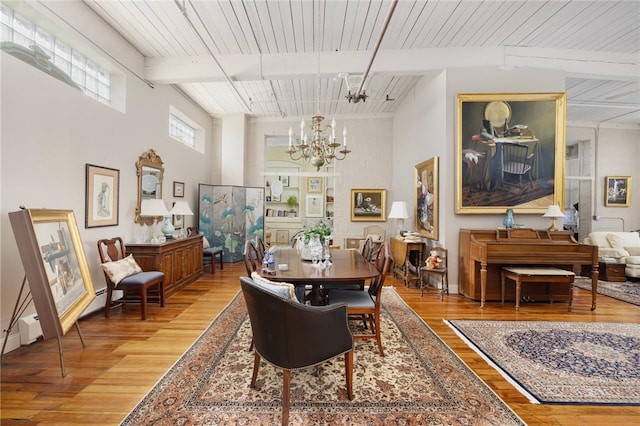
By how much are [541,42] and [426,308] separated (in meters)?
4.16

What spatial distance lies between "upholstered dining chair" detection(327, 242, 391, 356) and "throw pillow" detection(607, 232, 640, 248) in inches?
243

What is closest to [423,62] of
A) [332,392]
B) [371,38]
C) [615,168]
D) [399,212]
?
[371,38]

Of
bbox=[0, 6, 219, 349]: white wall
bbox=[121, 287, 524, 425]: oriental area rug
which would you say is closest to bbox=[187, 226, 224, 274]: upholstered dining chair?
bbox=[0, 6, 219, 349]: white wall

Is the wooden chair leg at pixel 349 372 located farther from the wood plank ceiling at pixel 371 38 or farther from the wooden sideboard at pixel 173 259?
the wood plank ceiling at pixel 371 38

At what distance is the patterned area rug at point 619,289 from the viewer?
4257 mm

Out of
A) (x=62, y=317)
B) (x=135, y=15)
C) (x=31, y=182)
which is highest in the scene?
(x=135, y=15)

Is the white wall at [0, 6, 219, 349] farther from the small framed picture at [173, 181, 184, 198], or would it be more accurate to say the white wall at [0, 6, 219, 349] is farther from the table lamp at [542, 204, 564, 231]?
the table lamp at [542, 204, 564, 231]

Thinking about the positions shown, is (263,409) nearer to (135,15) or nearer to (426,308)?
(426,308)

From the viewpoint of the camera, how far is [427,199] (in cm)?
479

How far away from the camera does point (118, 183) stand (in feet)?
12.6

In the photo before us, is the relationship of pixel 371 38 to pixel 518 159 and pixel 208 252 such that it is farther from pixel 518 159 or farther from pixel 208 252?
pixel 208 252

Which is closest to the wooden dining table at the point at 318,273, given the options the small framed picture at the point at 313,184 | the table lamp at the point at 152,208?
the table lamp at the point at 152,208

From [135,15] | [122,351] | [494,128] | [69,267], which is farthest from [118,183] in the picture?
[494,128]

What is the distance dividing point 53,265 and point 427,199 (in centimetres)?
488
